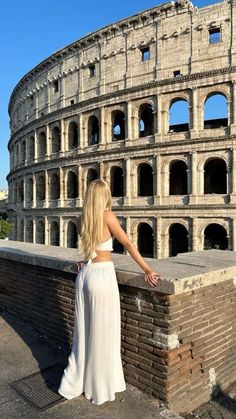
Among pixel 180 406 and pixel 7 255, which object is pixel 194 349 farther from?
pixel 7 255

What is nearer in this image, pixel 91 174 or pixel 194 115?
pixel 194 115

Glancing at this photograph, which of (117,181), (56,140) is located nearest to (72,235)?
(117,181)

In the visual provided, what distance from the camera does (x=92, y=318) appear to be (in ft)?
10.5

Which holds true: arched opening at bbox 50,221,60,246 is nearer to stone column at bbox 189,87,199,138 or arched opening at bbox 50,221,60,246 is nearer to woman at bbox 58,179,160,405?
stone column at bbox 189,87,199,138

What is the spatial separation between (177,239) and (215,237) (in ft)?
7.93

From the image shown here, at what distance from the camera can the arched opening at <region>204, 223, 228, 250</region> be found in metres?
21.2

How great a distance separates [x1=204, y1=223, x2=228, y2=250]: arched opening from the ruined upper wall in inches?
368

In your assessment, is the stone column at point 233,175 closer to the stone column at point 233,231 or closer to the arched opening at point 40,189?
the stone column at point 233,231

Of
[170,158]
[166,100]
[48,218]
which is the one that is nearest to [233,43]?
[166,100]

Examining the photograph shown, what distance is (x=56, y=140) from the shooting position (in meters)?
29.7

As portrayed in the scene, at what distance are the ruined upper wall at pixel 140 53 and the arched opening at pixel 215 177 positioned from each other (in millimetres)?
5750

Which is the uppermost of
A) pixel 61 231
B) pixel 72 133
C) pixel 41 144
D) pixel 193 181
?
pixel 72 133

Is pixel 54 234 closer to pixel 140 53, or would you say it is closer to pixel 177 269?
pixel 140 53

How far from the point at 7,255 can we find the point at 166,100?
18941mm
